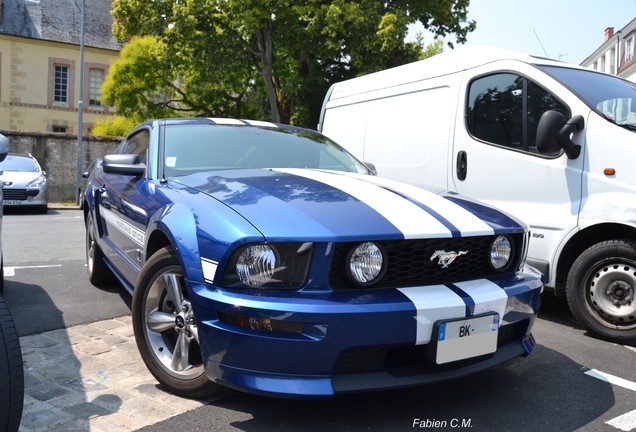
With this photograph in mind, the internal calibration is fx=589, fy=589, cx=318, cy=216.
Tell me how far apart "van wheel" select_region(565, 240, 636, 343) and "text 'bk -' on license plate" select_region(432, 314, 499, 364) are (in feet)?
6.00

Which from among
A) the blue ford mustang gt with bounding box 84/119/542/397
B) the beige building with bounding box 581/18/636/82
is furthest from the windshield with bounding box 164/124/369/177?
the beige building with bounding box 581/18/636/82

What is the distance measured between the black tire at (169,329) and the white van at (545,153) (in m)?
2.81

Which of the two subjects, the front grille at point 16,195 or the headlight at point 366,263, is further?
the front grille at point 16,195

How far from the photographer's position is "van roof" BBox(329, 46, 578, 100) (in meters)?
4.87

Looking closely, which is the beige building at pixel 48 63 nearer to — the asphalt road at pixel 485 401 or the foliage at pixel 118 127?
the foliage at pixel 118 127

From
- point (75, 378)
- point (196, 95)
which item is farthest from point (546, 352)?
point (196, 95)

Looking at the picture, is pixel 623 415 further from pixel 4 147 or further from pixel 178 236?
pixel 4 147

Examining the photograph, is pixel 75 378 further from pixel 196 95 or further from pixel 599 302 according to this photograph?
pixel 196 95

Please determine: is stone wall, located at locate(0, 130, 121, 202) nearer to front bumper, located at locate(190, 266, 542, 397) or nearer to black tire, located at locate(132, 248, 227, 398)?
black tire, located at locate(132, 248, 227, 398)

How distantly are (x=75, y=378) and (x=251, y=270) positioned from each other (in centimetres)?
135

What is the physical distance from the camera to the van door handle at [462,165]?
5082 mm

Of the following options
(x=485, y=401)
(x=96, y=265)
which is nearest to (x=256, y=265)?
(x=485, y=401)

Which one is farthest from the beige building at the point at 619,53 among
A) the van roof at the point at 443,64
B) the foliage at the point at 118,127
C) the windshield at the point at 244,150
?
the windshield at the point at 244,150

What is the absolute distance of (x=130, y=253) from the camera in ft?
12.2
